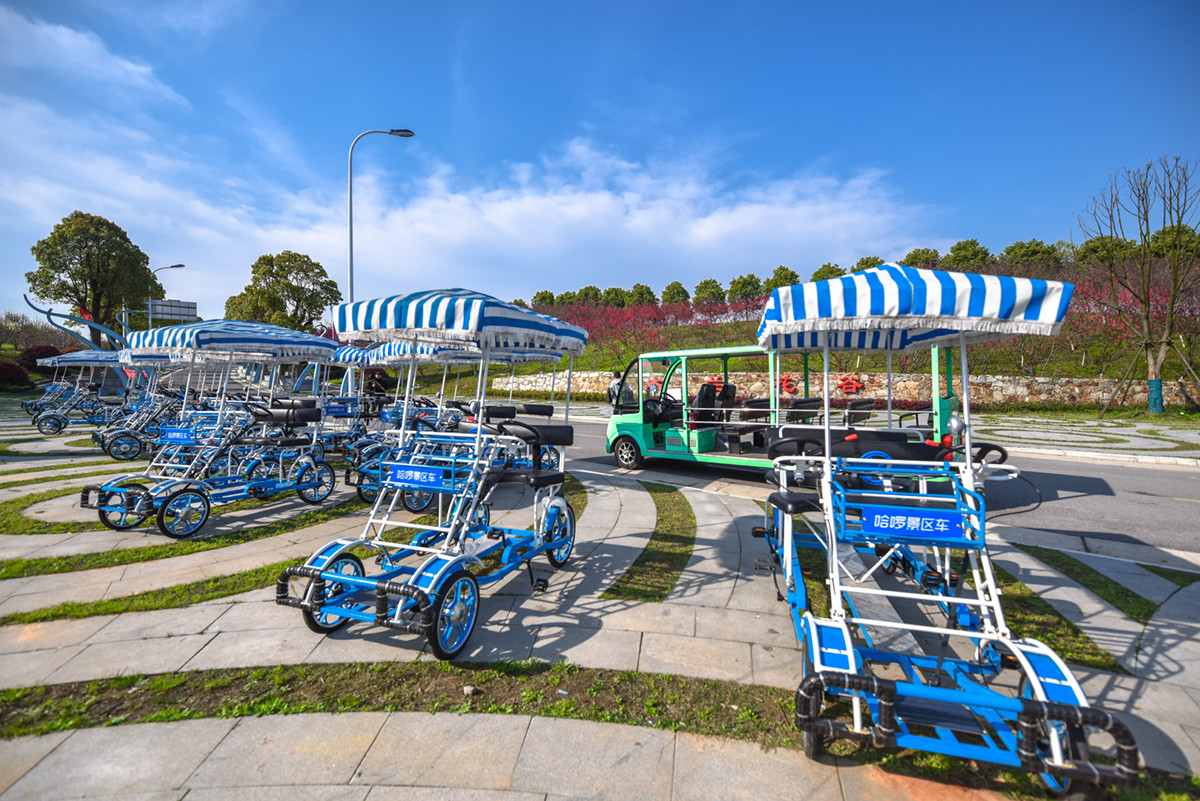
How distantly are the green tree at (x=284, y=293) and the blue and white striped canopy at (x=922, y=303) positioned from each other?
159ft

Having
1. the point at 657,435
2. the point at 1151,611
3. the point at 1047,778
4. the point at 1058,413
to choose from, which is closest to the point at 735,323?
the point at 1058,413

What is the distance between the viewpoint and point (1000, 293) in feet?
10.9

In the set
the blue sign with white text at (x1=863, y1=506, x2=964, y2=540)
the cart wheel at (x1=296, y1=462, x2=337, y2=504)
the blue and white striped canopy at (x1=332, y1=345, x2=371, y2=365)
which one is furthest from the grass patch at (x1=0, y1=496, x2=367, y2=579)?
the blue and white striped canopy at (x1=332, y1=345, x2=371, y2=365)

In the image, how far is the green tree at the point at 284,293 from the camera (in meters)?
43.3

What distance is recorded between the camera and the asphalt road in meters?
6.84

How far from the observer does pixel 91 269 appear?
37969 millimetres

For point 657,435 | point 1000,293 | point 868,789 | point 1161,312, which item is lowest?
point 868,789

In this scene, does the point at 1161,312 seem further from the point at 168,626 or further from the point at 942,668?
the point at 168,626

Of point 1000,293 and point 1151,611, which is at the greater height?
point 1000,293

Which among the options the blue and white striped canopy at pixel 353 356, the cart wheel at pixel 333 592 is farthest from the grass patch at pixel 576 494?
the blue and white striped canopy at pixel 353 356

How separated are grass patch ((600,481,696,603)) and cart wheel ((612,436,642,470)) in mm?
3145

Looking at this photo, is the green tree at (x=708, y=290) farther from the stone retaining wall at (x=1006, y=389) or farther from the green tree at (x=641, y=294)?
the stone retaining wall at (x=1006, y=389)

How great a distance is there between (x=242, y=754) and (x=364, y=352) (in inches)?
487

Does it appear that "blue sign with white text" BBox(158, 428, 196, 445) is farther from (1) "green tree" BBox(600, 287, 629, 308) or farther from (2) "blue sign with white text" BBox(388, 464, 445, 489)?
(1) "green tree" BBox(600, 287, 629, 308)
